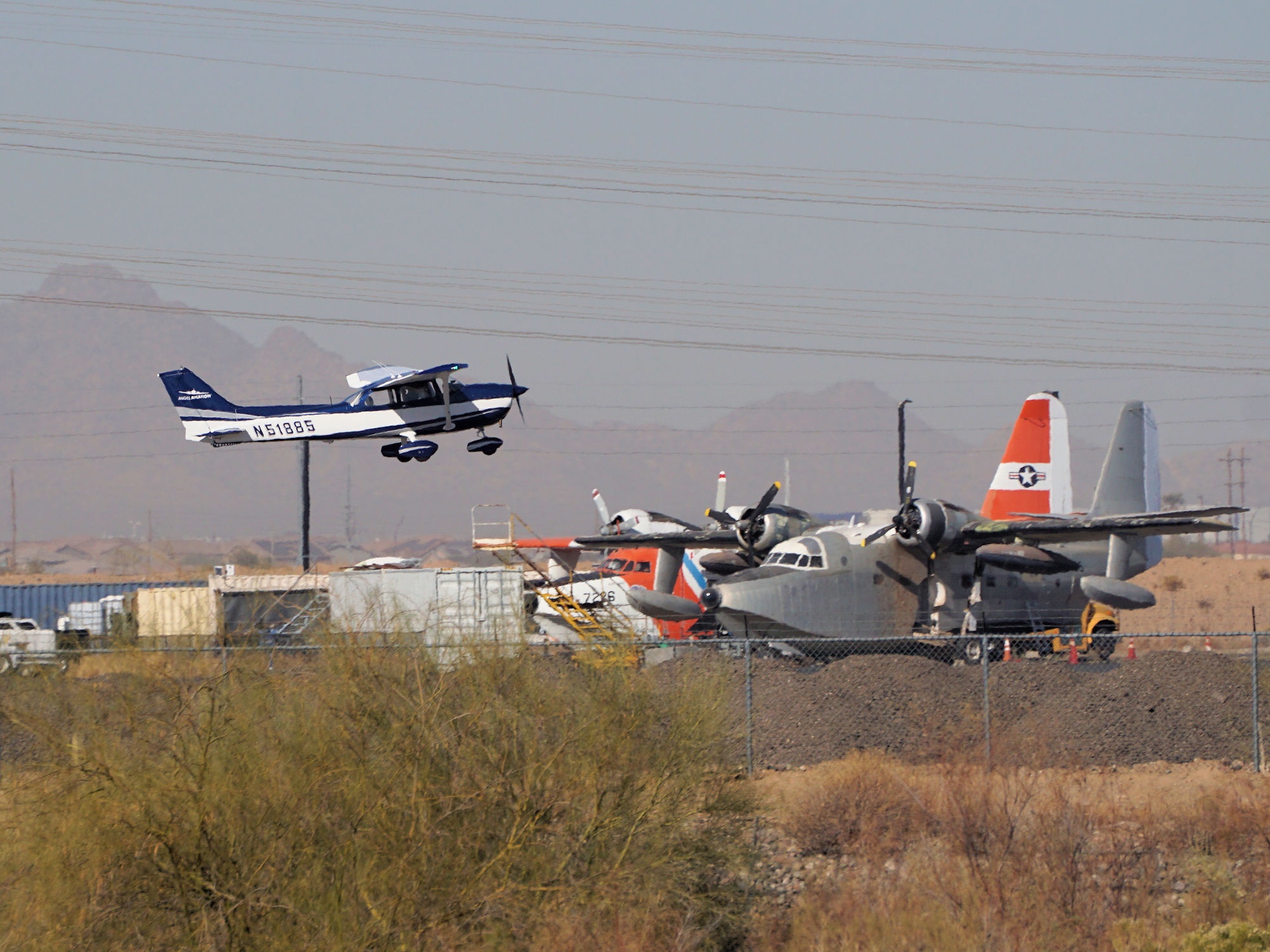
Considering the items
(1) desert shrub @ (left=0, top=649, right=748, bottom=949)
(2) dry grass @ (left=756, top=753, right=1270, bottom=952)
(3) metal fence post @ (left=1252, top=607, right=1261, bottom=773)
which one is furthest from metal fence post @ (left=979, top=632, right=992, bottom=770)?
(1) desert shrub @ (left=0, top=649, right=748, bottom=949)

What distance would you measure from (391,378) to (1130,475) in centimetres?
2561

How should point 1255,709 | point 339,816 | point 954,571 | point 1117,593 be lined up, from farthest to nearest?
1. point 1117,593
2. point 954,571
3. point 1255,709
4. point 339,816

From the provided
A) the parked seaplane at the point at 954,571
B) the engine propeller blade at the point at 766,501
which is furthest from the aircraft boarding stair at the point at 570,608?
the engine propeller blade at the point at 766,501

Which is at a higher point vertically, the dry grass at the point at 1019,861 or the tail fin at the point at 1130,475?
the tail fin at the point at 1130,475

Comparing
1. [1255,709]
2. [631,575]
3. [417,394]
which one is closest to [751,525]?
[631,575]

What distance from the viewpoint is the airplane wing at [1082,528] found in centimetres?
2498

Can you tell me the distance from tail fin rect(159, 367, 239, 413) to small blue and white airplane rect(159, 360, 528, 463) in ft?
0.05

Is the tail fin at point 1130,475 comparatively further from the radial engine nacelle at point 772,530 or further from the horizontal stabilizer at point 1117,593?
the radial engine nacelle at point 772,530

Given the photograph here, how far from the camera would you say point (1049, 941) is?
28.4 ft

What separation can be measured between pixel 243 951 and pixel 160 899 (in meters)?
0.62

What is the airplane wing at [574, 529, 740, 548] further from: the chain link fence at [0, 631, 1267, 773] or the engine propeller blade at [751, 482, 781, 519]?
the chain link fence at [0, 631, 1267, 773]

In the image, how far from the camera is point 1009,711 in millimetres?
17875

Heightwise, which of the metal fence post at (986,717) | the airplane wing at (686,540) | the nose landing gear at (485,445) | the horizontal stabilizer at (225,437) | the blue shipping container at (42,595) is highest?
the horizontal stabilizer at (225,437)

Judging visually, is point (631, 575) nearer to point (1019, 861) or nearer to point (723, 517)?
point (723, 517)
